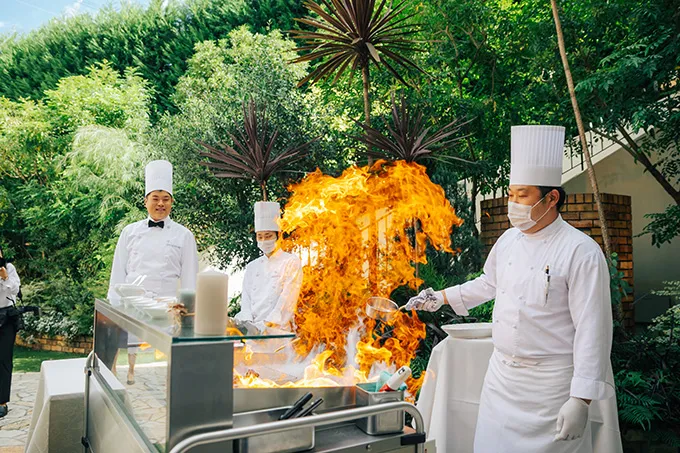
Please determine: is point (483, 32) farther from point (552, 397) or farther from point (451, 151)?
point (552, 397)

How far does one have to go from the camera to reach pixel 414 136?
6684 millimetres

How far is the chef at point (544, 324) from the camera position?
2.27 meters

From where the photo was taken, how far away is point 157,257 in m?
4.83

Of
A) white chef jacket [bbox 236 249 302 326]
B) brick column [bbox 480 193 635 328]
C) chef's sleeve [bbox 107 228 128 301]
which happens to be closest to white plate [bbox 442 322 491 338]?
white chef jacket [bbox 236 249 302 326]

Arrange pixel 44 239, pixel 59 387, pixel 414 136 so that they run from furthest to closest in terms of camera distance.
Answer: pixel 44 239 → pixel 414 136 → pixel 59 387

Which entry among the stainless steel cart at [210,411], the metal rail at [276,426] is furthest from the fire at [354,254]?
the metal rail at [276,426]

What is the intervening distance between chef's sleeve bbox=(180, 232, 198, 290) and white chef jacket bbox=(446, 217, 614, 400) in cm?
309

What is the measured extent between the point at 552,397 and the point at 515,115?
23.8 feet

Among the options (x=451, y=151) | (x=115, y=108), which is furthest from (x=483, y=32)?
(x=115, y=108)

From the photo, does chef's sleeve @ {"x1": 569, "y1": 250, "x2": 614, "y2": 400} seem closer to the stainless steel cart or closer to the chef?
the chef

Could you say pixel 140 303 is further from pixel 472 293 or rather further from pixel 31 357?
pixel 31 357

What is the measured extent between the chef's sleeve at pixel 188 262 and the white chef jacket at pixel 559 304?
3088 mm

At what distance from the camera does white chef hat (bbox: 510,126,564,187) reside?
2695 mm

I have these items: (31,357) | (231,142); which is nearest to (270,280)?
(231,142)
